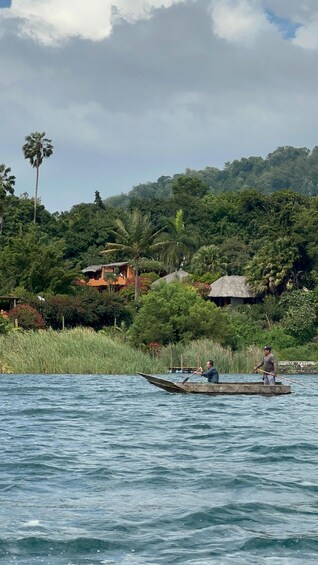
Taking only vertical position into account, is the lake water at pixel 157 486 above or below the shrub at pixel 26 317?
below

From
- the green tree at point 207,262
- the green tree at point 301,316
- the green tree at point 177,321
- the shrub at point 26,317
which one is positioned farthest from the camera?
the green tree at point 207,262

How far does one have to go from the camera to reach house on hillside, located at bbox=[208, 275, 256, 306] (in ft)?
285

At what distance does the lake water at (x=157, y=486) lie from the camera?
12883 millimetres

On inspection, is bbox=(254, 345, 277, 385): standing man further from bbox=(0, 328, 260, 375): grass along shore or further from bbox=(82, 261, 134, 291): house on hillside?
bbox=(82, 261, 134, 291): house on hillside

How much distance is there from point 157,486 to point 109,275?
251ft

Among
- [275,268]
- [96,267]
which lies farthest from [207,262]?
[275,268]

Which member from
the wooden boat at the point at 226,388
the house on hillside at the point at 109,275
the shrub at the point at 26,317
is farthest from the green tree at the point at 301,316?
the wooden boat at the point at 226,388

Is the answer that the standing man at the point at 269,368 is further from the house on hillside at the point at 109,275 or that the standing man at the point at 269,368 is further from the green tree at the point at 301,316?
the house on hillside at the point at 109,275

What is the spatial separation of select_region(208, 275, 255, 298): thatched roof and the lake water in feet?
179

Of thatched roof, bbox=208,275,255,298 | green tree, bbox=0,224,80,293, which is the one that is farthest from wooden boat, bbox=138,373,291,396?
thatched roof, bbox=208,275,255,298

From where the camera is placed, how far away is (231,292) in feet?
285

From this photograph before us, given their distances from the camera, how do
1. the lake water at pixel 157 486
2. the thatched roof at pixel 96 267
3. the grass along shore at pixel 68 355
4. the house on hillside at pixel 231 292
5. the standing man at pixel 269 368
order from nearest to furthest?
the lake water at pixel 157 486 → the standing man at pixel 269 368 → the grass along shore at pixel 68 355 → the house on hillside at pixel 231 292 → the thatched roof at pixel 96 267

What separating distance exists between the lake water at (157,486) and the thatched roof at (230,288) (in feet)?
179

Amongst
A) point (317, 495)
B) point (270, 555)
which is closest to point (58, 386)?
point (317, 495)
